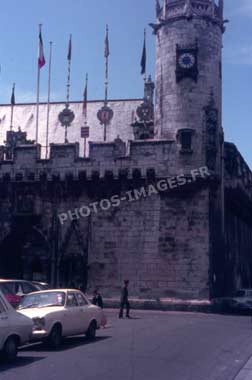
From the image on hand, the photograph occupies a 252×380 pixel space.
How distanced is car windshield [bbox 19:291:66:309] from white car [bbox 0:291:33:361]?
2484 millimetres

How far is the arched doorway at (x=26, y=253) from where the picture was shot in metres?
32.2

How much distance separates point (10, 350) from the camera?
1234cm

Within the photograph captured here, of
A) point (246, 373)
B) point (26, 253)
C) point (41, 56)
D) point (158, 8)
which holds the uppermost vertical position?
point (158, 8)

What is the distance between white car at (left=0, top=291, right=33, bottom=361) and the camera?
12.2 m

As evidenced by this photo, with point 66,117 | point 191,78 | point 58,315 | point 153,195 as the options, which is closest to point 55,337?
point 58,315

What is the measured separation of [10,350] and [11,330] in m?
0.39

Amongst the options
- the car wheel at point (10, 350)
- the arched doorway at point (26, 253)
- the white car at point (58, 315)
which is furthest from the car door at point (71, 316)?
the arched doorway at point (26, 253)

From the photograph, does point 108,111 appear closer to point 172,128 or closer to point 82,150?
point 82,150

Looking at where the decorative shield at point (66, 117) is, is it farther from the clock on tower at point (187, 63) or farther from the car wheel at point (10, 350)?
the car wheel at point (10, 350)

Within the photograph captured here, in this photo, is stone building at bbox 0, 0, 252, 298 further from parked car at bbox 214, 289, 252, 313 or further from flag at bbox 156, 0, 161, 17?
parked car at bbox 214, 289, 252, 313

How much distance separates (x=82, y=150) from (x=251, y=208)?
12.5m

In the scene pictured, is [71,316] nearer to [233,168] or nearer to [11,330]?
[11,330]

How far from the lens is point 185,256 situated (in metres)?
29.6

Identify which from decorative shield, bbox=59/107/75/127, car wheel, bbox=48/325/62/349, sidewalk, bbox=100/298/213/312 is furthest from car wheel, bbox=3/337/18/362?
decorative shield, bbox=59/107/75/127
